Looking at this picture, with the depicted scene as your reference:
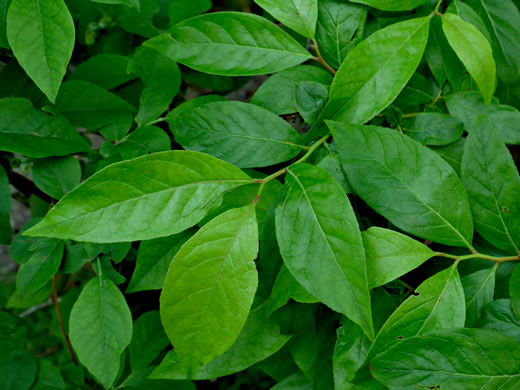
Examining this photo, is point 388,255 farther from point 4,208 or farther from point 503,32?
point 4,208

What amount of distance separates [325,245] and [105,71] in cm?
66

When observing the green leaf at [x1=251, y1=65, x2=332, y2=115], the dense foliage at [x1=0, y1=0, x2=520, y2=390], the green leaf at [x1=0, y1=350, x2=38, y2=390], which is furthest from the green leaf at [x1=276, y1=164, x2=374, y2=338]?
the green leaf at [x1=0, y1=350, x2=38, y2=390]

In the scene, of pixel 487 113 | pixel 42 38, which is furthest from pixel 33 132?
pixel 487 113

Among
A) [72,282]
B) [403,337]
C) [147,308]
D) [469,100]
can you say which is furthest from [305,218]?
[72,282]

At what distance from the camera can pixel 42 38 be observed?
2.14 feet

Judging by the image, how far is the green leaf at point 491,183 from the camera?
2.11 ft

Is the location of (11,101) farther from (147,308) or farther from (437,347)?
(437,347)

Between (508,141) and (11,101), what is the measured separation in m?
0.91

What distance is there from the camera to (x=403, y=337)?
Answer: 1.99 ft

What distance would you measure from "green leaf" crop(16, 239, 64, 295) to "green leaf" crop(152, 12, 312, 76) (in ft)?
1.46

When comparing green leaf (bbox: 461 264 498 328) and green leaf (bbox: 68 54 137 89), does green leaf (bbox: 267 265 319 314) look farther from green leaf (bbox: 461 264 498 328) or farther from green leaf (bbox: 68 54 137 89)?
green leaf (bbox: 68 54 137 89)

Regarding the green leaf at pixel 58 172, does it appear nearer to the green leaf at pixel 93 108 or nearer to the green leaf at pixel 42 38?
the green leaf at pixel 93 108

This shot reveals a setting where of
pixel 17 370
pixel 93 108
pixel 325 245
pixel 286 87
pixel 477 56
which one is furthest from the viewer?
pixel 17 370

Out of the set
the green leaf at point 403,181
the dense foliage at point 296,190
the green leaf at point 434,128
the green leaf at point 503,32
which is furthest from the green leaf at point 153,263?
the green leaf at point 503,32
